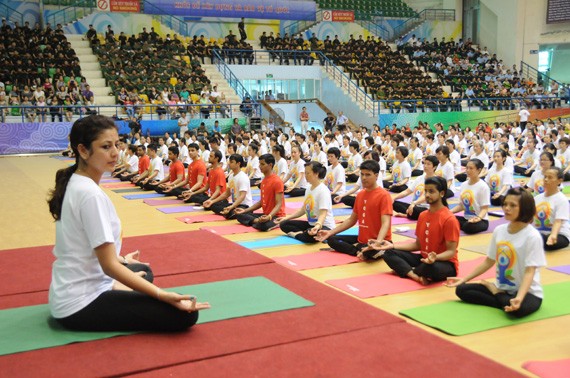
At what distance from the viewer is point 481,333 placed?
4008mm

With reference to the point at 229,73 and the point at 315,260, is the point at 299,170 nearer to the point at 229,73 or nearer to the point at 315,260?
the point at 315,260

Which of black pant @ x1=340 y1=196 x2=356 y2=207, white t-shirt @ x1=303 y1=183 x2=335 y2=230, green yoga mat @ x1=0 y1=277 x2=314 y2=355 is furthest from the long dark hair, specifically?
black pant @ x1=340 y1=196 x2=356 y2=207

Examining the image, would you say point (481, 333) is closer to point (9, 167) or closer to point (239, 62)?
point (9, 167)

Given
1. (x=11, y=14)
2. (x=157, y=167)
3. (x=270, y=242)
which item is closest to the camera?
(x=270, y=242)

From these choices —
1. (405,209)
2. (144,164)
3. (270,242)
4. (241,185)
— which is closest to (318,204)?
(270,242)

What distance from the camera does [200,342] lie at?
372 centimetres

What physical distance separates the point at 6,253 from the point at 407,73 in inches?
958

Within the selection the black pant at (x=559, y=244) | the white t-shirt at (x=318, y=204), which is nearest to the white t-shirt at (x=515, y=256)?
the black pant at (x=559, y=244)

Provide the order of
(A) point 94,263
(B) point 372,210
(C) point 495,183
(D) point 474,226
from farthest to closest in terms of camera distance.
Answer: (C) point 495,183 < (D) point 474,226 < (B) point 372,210 < (A) point 94,263

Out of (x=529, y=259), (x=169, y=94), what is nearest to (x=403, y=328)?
(x=529, y=259)

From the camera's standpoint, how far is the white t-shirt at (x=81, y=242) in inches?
134

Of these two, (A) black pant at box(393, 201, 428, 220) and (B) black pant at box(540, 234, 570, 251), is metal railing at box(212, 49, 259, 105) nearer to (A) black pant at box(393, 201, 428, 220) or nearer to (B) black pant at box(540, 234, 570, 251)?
(A) black pant at box(393, 201, 428, 220)

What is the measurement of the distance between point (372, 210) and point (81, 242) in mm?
3307

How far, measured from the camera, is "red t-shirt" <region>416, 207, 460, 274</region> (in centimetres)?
517
